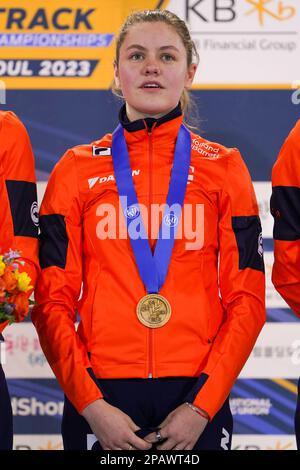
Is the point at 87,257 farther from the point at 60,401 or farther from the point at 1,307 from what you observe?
the point at 60,401

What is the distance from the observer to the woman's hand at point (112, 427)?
7.84 feet

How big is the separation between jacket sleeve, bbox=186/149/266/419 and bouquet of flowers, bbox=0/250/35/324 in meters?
0.63

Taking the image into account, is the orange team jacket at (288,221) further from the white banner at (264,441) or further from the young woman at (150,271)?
the white banner at (264,441)

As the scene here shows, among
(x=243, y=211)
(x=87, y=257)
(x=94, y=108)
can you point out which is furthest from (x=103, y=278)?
(x=94, y=108)

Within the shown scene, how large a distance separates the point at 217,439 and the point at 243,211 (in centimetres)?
71

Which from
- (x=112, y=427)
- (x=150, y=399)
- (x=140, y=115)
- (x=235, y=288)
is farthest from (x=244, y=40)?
(x=112, y=427)

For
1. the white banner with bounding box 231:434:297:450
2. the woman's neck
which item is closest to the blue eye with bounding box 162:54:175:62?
the woman's neck

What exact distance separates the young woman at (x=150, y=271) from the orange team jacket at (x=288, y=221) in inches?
3.6

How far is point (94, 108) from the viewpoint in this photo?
3.97 metres

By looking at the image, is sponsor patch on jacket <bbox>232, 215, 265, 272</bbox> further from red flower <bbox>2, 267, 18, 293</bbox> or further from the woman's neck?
red flower <bbox>2, 267, 18, 293</bbox>

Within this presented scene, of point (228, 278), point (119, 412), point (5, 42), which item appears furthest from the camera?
point (5, 42)

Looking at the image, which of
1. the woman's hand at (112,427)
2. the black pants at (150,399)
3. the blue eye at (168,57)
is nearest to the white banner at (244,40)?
the blue eye at (168,57)

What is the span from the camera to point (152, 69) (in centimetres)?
267

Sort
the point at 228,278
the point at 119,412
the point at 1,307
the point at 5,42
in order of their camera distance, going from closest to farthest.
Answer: the point at 1,307 → the point at 119,412 → the point at 228,278 → the point at 5,42
